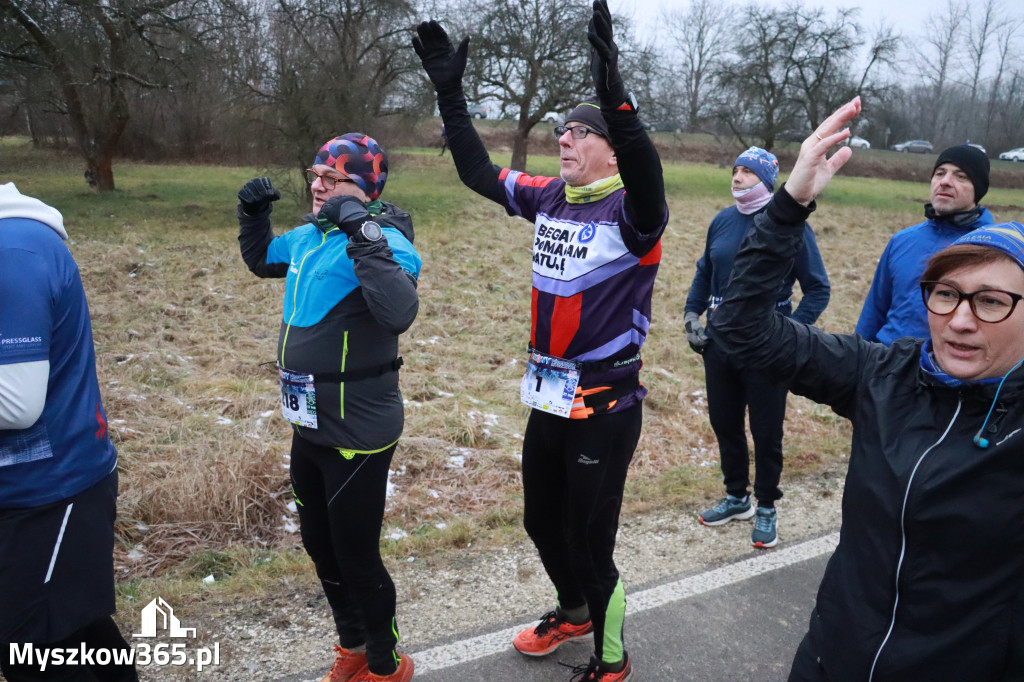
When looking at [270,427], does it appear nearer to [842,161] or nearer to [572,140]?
[572,140]

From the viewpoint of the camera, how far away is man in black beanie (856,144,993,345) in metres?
3.38

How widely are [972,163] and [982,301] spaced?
223 cm

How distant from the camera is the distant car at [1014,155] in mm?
43431

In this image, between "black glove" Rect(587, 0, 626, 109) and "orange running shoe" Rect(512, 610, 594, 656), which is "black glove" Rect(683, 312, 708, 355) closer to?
"orange running shoe" Rect(512, 610, 594, 656)

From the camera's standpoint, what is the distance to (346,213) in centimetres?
250

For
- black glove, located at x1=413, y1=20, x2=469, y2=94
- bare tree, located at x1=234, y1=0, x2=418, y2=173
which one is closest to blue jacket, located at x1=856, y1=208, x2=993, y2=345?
black glove, located at x1=413, y1=20, x2=469, y2=94

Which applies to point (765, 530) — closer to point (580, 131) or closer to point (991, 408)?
point (580, 131)

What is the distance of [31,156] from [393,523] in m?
24.1

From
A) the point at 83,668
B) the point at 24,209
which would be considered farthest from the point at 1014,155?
the point at 83,668

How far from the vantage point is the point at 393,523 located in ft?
13.9

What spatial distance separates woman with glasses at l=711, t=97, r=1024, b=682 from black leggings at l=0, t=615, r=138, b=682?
2.06 m

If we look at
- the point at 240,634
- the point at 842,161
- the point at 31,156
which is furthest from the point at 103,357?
the point at 31,156

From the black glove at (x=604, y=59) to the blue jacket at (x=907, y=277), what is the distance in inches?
76.6

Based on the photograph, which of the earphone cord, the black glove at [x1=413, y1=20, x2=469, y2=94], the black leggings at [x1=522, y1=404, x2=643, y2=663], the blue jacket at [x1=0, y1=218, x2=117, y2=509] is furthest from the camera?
the black glove at [x1=413, y1=20, x2=469, y2=94]
